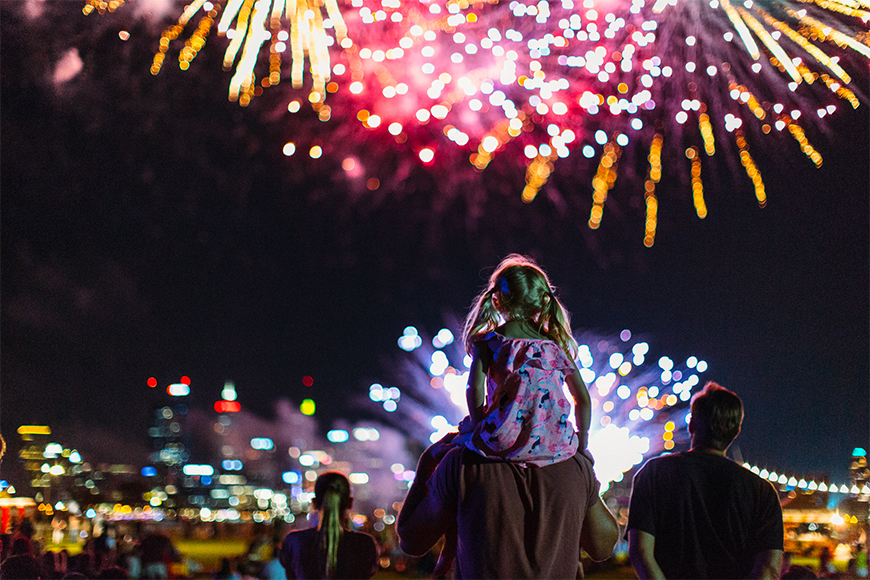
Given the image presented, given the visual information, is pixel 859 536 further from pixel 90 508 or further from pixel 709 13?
pixel 90 508

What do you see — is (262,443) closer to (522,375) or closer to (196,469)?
(196,469)

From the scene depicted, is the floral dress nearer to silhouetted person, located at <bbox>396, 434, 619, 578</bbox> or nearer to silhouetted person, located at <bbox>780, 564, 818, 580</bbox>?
silhouetted person, located at <bbox>396, 434, 619, 578</bbox>

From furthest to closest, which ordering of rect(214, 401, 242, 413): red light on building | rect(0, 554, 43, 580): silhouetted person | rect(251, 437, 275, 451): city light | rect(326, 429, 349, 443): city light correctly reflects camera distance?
1. rect(251, 437, 275, 451): city light
2. rect(214, 401, 242, 413): red light on building
3. rect(326, 429, 349, 443): city light
4. rect(0, 554, 43, 580): silhouetted person

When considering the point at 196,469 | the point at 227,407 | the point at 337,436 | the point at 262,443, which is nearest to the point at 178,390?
the point at 227,407

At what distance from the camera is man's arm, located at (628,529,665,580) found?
3309mm

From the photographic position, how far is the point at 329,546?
157 inches

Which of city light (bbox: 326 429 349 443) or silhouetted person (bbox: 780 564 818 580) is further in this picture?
city light (bbox: 326 429 349 443)

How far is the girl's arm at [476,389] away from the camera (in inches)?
122

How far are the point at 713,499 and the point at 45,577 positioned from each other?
7.42 metres

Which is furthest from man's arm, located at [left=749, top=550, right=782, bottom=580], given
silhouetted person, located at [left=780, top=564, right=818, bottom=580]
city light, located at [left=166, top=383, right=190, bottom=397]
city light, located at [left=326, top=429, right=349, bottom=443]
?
city light, located at [left=166, top=383, right=190, bottom=397]

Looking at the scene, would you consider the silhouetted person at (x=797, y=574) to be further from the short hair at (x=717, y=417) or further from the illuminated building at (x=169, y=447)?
the illuminated building at (x=169, y=447)

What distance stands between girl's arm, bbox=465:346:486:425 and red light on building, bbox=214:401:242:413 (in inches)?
7475

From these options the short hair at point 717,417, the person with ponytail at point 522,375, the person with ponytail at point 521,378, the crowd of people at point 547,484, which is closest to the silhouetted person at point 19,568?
the crowd of people at point 547,484

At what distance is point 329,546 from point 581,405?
166cm
